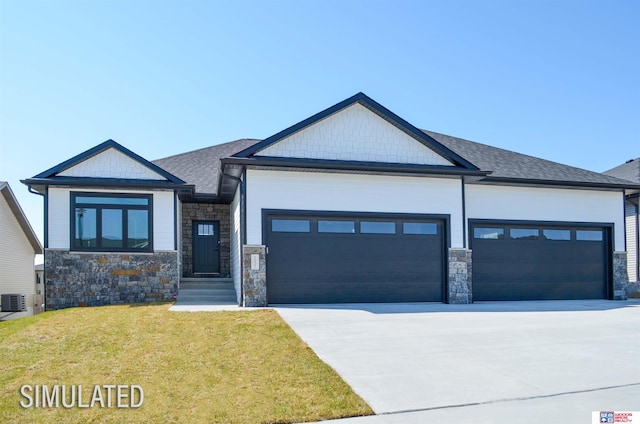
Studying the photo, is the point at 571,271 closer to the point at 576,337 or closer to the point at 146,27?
the point at 576,337

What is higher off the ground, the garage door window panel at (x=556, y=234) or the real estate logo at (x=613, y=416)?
the garage door window panel at (x=556, y=234)

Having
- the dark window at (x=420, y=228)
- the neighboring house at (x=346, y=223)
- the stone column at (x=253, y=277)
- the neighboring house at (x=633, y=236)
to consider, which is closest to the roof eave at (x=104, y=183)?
the neighboring house at (x=346, y=223)

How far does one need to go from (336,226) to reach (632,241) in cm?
1390

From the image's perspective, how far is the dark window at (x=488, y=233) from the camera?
14516mm

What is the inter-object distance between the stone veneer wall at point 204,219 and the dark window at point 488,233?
27.2 feet

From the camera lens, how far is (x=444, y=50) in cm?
1350

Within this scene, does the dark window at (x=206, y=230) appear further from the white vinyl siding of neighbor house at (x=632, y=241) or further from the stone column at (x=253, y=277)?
the white vinyl siding of neighbor house at (x=632, y=241)

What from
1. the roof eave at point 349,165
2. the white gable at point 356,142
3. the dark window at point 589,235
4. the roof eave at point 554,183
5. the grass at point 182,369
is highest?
the white gable at point 356,142

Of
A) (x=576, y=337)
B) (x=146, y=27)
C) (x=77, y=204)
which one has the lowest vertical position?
(x=576, y=337)

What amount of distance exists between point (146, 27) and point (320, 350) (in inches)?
332

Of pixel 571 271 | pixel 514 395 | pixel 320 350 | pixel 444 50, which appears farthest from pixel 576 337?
pixel 444 50

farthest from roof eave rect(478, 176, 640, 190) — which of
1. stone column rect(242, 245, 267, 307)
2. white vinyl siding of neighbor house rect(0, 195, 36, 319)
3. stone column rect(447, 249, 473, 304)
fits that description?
white vinyl siding of neighbor house rect(0, 195, 36, 319)

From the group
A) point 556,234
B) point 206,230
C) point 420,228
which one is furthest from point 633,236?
point 206,230

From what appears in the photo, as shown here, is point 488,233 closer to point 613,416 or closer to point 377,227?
point 377,227
